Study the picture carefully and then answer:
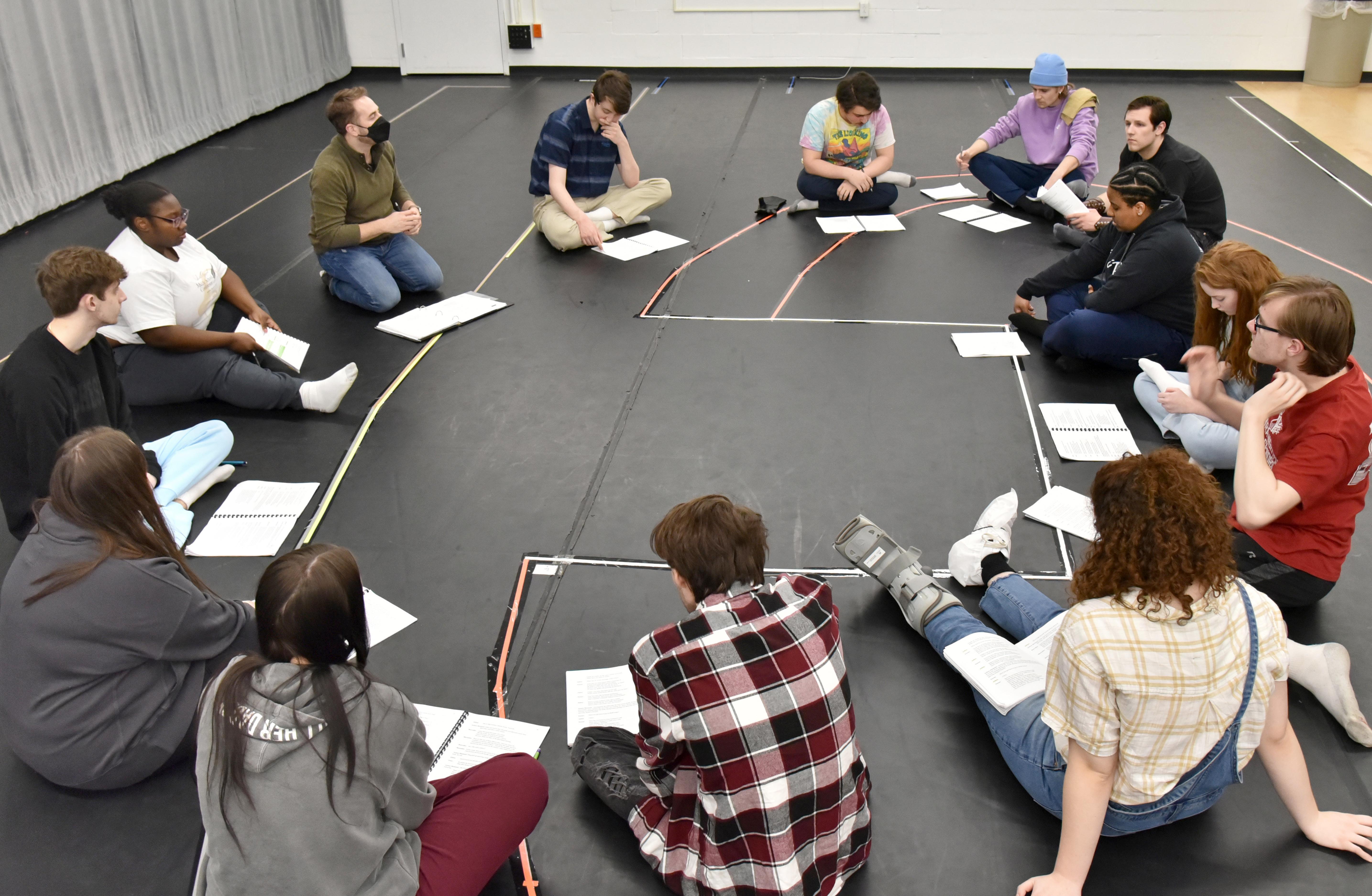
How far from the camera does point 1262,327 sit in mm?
2506

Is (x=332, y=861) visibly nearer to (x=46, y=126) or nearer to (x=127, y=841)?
(x=127, y=841)

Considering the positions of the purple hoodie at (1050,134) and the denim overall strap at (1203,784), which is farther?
the purple hoodie at (1050,134)

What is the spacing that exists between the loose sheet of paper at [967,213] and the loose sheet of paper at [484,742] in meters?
4.27

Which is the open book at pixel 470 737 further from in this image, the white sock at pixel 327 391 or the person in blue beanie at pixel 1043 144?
the person in blue beanie at pixel 1043 144

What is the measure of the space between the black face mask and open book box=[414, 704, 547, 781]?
2969 millimetres

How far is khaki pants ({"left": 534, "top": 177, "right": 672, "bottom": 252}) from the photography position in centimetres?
523

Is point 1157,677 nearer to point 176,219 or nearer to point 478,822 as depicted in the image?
point 478,822

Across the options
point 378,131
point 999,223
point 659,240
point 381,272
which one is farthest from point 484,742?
point 999,223

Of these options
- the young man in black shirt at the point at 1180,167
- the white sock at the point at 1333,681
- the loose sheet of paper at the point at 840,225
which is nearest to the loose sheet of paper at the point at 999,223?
the loose sheet of paper at the point at 840,225

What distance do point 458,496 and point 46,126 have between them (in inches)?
188

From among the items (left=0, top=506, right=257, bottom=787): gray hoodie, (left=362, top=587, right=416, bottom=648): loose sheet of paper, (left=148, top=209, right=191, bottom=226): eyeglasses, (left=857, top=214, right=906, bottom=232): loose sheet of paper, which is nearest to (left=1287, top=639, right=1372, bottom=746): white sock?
(left=362, top=587, right=416, bottom=648): loose sheet of paper

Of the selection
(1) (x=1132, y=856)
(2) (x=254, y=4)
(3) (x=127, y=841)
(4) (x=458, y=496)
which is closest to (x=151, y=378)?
(4) (x=458, y=496)

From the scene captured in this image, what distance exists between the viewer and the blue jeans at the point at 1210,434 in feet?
10.4

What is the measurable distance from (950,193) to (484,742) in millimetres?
4837
